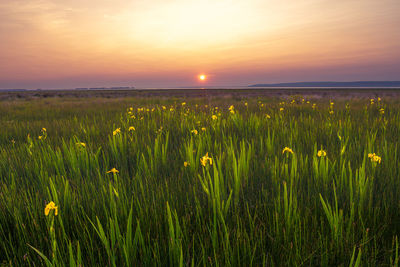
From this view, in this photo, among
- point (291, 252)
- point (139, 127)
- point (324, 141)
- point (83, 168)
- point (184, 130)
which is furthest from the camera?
point (139, 127)

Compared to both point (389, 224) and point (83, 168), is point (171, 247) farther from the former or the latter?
point (83, 168)

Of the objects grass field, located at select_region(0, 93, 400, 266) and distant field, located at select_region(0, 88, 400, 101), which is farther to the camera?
distant field, located at select_region(0, 88, 400, 101)

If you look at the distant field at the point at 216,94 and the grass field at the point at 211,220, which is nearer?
the grass field at the point at 211,220

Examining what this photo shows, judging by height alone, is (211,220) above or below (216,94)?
below

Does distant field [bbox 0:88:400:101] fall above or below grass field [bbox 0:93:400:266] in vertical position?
above

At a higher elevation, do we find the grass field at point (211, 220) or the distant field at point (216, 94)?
the distant field at point (216, 94)

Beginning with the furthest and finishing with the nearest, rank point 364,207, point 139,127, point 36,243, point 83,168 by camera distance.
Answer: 1. point 139,127
2. point 83,168
3. point 364,207
4. point 36,243

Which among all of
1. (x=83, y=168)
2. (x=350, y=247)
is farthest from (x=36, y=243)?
(x=350, y=247)

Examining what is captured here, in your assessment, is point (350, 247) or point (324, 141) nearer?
point (350, 247)

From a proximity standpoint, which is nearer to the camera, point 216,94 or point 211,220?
point 211,220

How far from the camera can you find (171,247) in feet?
3.34

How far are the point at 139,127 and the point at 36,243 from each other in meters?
3.16

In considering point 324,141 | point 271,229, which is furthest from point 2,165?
point 324,141

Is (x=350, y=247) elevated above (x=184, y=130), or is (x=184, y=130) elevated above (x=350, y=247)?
(x=184, y=130)
